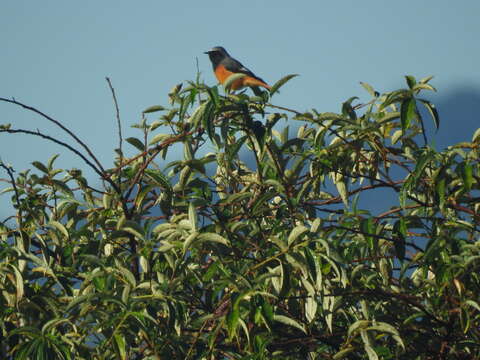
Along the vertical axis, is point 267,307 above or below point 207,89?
below

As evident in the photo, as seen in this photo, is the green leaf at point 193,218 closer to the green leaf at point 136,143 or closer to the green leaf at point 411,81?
the green leaf at point 136,143

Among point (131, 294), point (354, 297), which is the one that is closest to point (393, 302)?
point (354, 297)

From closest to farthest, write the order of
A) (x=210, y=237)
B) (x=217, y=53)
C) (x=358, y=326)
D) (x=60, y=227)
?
(x=210, y=237) → (x=358, y=326) → (x=60, y=227) → (x=217, y=53)

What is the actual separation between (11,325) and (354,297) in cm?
140

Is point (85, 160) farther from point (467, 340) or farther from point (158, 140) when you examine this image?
point (467, 340)

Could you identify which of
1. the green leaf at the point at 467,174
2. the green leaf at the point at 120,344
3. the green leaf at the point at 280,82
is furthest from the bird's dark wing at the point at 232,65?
the green leaf at the point at 120,344

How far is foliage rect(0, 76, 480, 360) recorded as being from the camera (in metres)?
2.70

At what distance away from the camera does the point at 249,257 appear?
10.1ft

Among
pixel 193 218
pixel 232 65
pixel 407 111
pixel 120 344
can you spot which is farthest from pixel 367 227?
pixel 232 65

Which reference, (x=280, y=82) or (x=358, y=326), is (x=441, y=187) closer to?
(x=358, y=326)

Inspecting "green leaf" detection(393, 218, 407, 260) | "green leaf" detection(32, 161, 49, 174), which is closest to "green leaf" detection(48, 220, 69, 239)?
"green leaf" detection(32, 161, 49, 174)

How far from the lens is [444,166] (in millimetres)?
2941

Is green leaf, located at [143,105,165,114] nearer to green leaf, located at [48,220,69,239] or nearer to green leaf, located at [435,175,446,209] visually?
green leaf, located at [48,220,69,239]

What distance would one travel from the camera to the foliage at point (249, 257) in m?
2.70
